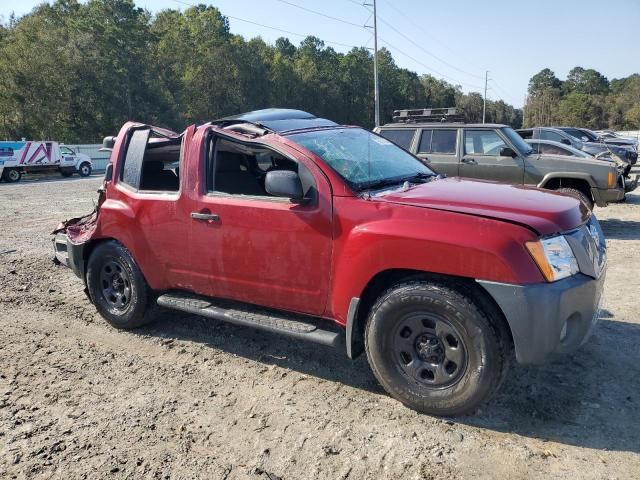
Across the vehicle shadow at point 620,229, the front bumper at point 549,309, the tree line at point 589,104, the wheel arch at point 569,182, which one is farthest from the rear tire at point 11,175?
the tree line at point 589,104

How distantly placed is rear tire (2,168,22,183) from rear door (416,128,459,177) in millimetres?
22575

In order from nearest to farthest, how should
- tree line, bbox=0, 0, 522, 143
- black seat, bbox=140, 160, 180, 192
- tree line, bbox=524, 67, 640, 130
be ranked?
black seat, bbox=140, 160, 180, 192
tree line, bbox=0, 0, 522, 143
tree line, bbox=524, 67, 640, 130

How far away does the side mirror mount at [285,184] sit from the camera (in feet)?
11.5

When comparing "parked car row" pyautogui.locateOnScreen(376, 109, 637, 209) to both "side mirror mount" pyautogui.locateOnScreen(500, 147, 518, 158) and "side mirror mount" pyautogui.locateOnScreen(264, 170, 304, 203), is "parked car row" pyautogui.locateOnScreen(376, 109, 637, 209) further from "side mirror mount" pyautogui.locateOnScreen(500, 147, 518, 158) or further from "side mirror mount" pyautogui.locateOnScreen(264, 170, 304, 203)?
"side mirror mount" pyautogui.locateOnScreen(264, 170, 304, 203)

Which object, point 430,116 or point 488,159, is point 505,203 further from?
point 430,116

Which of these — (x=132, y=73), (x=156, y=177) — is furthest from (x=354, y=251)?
(x=132, y=73)

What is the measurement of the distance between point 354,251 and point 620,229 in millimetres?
8200

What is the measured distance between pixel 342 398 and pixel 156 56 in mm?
57050

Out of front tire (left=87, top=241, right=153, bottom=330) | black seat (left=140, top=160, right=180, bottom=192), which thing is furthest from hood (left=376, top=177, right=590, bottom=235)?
front tire (left=87, top=241, right=153, bottom=330)

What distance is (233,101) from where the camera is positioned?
5975 cm

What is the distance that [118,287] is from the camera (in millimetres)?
5012

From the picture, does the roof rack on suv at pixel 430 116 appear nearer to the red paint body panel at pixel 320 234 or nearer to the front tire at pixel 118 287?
the red paint body panel at pixel 320 234

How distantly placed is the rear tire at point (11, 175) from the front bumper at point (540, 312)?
27.4 meters

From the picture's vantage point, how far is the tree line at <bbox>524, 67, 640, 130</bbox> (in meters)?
70.4
